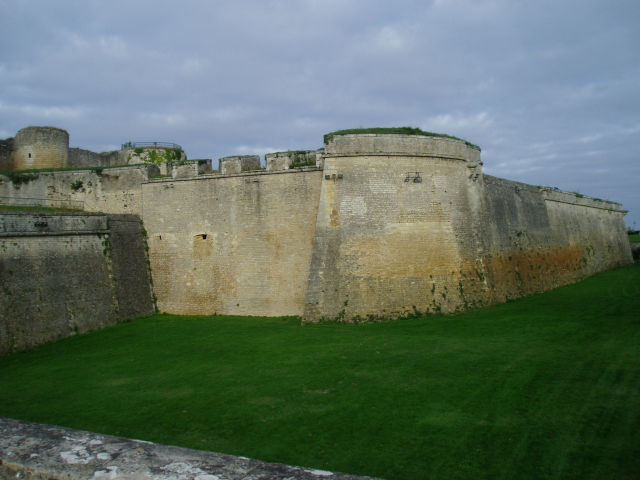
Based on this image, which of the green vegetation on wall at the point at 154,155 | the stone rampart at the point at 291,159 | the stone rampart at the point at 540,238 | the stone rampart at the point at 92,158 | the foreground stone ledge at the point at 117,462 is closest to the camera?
the foreground stone ledge at the point at 117,462

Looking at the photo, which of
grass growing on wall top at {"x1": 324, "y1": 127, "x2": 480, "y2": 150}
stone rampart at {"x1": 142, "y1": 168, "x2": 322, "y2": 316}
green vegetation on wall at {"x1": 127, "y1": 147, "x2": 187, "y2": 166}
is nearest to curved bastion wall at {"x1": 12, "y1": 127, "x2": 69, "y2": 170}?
green vegetation on wall at {"x1": 127, "y1": 147, "x2": 187, "y2": 166}

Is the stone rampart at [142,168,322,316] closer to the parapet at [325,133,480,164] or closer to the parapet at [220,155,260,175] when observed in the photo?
the parapet at [220,155,260,175]

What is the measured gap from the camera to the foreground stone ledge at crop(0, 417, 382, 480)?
2.55 meters

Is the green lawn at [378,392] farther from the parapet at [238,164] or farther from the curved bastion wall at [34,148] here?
the curved bastion wall at [34,148]

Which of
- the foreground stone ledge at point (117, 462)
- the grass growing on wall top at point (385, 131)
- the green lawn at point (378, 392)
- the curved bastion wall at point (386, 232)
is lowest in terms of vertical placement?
the green lawn at point (378, 392)

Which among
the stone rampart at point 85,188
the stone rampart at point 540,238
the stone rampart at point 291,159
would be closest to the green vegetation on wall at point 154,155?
the stone rampart at point 85,188

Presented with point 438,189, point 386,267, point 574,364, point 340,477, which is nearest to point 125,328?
point 386,267

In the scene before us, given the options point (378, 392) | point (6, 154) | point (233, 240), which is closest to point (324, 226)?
point (233, 240)

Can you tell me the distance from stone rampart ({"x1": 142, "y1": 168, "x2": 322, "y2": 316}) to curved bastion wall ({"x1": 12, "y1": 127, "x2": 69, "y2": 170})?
5443mm

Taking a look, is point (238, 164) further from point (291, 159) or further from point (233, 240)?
point (233, 240)

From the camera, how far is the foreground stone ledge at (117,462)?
8.37 feet

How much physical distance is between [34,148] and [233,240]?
10237mm

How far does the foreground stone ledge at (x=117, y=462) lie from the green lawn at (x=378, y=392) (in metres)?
2.88

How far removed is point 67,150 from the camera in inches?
777
